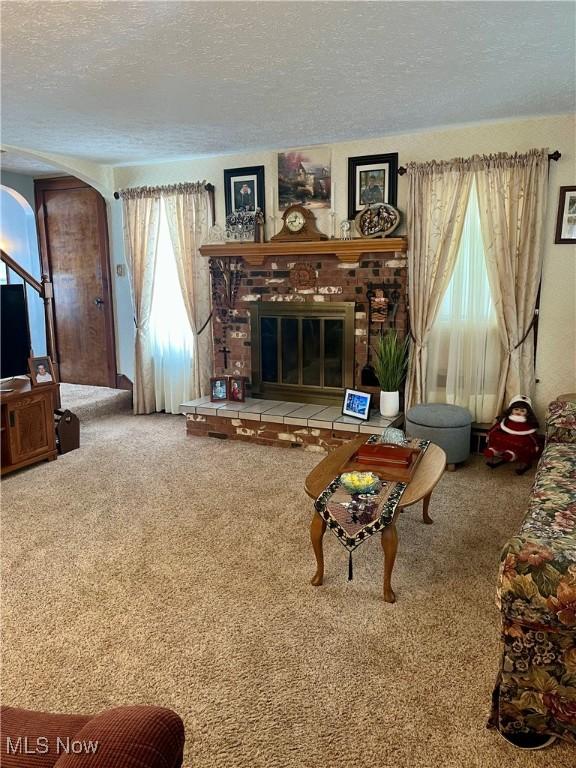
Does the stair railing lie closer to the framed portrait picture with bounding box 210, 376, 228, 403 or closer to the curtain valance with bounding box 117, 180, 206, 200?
the curtain valance with bounding box 117, 180, 206, 200

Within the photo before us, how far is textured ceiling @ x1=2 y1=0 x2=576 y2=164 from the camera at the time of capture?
2172 mm

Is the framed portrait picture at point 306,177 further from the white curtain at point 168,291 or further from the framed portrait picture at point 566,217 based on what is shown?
the framed portrait picture at point 566,217

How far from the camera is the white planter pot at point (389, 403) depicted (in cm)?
433

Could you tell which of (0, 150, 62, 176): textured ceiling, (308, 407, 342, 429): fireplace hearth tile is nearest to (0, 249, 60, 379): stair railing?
(0, 150, 62, 176): textured ceiling

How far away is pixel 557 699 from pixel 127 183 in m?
5.38

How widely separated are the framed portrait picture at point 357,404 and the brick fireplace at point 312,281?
278 mm

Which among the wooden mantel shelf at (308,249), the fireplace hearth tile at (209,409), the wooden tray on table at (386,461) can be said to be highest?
the wooden mantel shelf at (308,249)

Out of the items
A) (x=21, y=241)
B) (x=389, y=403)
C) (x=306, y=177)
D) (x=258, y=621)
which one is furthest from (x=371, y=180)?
(x=21, y=241)

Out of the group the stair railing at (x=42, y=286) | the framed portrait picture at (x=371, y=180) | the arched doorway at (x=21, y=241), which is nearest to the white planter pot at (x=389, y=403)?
the framed portrait picture at (x=371, y=180)

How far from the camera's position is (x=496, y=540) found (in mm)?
2918

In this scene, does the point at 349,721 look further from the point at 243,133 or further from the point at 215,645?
the point at 243,133

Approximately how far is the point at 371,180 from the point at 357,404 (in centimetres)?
181

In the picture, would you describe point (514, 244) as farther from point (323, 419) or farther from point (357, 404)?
point (323, 419)

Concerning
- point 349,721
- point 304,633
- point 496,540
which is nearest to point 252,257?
point 496,540
